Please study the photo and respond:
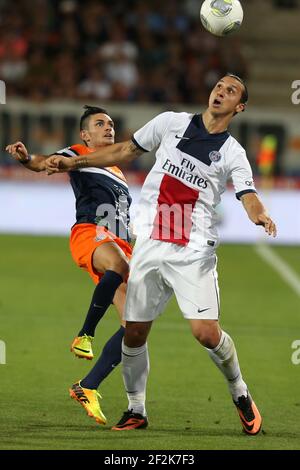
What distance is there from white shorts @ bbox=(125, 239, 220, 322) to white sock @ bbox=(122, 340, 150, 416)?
0.28 meters

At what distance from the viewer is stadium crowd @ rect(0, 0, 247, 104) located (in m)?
22.2

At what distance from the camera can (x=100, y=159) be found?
291 inches

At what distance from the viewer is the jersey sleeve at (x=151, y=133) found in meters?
7.38

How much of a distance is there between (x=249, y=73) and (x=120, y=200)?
17.3 metres

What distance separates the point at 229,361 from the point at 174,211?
3.29 feet

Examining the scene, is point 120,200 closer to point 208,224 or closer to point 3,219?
point 208,224

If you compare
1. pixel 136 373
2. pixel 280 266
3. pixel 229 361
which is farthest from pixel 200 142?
pixel 280 266

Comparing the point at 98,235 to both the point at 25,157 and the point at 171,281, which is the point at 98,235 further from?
the point at 171,281

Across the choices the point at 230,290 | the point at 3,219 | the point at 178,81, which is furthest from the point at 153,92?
the point at 230,290

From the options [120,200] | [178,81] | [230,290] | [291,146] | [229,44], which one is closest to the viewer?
[120,200]

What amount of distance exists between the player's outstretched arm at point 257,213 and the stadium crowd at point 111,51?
1467 centimetres

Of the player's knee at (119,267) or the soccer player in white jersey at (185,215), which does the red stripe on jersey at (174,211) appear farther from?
the player's knee at (119,267)

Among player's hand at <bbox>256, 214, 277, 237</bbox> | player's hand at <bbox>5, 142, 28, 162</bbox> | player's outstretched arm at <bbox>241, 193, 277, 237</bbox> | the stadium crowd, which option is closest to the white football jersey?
player's outstretched arm at <bbox>241, 193, 277, 237</bbox>

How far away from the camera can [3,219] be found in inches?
761
